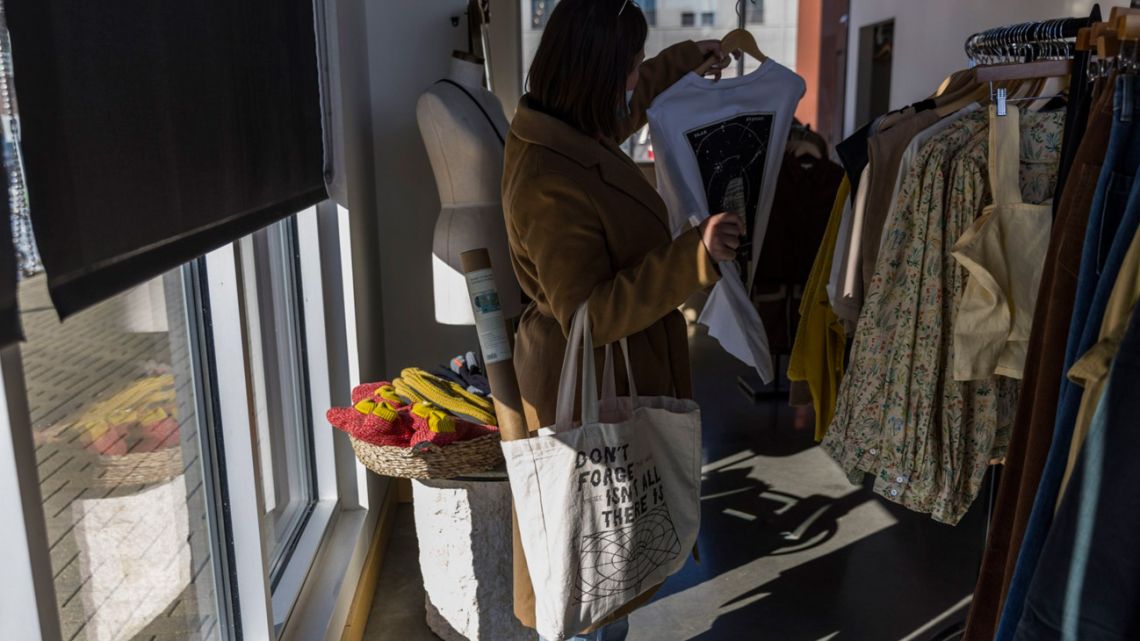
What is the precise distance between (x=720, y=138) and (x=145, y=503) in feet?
6.16

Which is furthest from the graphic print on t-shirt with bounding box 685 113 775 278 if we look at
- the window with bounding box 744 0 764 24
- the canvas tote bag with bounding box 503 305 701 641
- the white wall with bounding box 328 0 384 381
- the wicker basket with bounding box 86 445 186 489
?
the window with bounding box 744 0 764 24

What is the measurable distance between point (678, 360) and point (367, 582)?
142 centimetres

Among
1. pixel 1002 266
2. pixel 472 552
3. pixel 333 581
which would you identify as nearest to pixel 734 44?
pixel 1002 266

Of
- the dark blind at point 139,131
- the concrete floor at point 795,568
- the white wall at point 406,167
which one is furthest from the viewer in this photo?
the white wall at point 406,167

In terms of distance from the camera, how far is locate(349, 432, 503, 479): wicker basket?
2205 mm

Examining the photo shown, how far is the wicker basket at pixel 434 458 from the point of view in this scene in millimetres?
2205

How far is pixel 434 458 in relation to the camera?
2219 mm

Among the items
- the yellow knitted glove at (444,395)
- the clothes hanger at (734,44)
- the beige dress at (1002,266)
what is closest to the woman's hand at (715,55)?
the clothes hanger at (734,44)

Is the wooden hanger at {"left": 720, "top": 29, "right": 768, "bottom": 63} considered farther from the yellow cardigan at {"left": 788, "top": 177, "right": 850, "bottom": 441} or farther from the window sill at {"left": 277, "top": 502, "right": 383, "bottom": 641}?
the window sill at {"left": 277, "top": 502, "right": 383, "bottom": 641}

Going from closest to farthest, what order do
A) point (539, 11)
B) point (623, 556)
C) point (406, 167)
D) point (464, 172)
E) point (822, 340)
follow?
point (623, 556), point (822, 340), point (464, 172), point (406, 167), point (539, 11)

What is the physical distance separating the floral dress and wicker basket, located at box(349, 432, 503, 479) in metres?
0.95

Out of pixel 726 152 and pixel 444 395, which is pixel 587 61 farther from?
pixel 444 395

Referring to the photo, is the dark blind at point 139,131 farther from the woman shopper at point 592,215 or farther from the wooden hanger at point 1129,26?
the wooden hanger at point 1129,26

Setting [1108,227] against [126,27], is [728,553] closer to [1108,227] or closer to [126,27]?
[1108,227]
